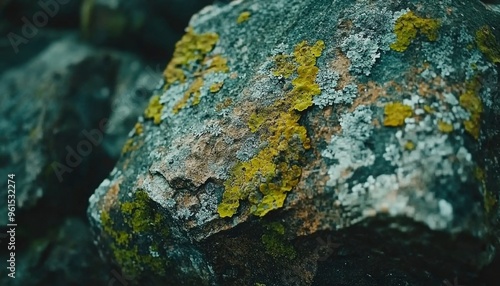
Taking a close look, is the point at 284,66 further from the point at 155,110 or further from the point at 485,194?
the point at 485,194

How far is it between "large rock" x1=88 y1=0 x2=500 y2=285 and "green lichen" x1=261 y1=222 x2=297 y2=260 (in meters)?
0.01

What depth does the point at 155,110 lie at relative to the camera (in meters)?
3.37

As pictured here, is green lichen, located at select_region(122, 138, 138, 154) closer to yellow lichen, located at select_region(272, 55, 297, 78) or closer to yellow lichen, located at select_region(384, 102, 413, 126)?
yellow lichen, located at select_region(272, 55, 297, 78)

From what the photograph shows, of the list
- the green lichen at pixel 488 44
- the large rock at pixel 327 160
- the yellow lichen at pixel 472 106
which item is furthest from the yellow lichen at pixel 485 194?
the green lichen at pixel 488 44

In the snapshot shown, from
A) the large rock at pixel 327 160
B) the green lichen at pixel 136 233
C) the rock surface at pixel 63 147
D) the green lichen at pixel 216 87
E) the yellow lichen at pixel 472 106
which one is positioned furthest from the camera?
the rock surface at pixel 63 147

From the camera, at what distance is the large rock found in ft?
7.23

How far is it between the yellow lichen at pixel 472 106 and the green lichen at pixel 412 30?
35cm

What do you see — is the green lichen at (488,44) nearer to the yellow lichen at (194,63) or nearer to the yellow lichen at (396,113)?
the yellow lichen at (396,113)

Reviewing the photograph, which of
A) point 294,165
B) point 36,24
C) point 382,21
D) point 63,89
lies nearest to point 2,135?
point 63,89

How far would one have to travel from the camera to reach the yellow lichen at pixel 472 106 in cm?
231

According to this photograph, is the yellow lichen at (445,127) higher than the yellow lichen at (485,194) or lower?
higher

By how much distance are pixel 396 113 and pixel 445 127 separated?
239 mm

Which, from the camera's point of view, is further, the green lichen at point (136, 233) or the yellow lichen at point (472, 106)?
the green lichen at point (136, 233)

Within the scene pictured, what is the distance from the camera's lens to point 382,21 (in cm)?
269
